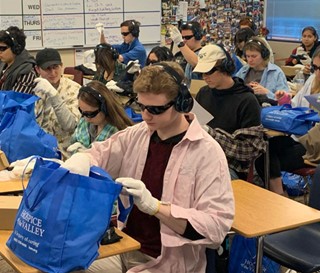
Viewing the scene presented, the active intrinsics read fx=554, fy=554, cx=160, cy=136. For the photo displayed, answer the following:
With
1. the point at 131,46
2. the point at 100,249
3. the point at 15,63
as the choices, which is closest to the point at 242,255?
the point at 100,249

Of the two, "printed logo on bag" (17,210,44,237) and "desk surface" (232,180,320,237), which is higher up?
"printed logo on bag" (17,210,44,237)

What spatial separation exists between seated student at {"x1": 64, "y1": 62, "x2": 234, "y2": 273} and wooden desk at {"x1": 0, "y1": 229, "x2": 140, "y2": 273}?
0.12 meters

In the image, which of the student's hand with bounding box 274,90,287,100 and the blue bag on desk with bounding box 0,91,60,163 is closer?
the blue bag on desk with bounding box 0,91,60,163

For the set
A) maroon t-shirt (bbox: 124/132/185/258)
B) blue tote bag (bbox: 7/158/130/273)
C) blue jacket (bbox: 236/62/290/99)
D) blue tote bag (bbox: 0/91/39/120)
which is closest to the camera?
blue tote bag (bbox: 7/158/130/273)

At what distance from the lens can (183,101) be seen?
78.5 inches

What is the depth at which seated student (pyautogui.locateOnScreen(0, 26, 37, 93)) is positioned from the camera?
13.6ft

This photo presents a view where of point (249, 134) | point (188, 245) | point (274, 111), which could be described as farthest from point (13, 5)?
point (188, 245)

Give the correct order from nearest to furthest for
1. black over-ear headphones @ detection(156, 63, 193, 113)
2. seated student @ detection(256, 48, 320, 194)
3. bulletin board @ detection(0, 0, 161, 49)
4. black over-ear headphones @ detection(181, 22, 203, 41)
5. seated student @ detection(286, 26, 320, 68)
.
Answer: black over-ear headphones @ detection(156, 63, 193, 113), seated student @ detection(256, 48, 320, 194), black over-ear headphones @ detection(181, 22, 203, 41), bulletin board @ detection(0, 0, 161, 49), seated student @ detection(286, 26, 320, 68)

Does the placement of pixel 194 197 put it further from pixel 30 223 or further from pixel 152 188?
pixel 30 223

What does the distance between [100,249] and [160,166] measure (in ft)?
1.28

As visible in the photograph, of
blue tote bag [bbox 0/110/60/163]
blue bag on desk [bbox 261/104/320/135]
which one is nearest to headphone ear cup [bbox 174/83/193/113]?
blue tote bag [bbox 0/110/60/163]

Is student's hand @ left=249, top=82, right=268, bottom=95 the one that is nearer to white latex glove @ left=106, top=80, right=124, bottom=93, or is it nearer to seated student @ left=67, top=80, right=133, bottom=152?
white latex glove @ left=106, top=80, right=124, bottom=93

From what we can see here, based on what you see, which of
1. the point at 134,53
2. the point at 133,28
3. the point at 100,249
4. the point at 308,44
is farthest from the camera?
the point at 308,44

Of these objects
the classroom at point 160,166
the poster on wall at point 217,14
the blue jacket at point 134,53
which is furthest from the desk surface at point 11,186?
the poster on wall at point 217,14
